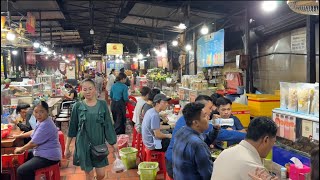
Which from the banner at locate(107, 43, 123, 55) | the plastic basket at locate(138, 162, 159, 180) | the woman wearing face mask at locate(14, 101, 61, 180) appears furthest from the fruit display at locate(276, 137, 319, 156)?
the banner at locate(107, 43, 123, 55)

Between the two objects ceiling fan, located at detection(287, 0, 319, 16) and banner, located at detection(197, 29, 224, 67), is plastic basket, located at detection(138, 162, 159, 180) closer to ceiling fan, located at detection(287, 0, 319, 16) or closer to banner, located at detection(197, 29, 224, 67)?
ceiling fan, located at detection(287, 0, 319, 16)

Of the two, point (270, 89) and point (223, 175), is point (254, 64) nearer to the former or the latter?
point (270, 89)

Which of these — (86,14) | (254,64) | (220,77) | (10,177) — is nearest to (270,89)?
(254,64)

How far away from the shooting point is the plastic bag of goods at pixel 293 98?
4.16m

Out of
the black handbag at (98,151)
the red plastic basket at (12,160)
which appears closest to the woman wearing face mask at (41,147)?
the red plastic basket at (12,160)

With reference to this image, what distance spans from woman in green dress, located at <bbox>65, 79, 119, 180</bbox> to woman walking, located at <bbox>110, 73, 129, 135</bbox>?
5.07 meters

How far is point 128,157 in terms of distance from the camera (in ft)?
21.3

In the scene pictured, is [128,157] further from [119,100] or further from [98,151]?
[119,100]

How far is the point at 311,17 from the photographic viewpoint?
5.24 meters

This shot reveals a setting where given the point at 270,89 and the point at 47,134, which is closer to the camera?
the point at 47,134

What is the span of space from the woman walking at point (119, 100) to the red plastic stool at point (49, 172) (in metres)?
4.65

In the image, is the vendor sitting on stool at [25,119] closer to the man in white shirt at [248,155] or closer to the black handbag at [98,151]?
the black handbag at [98,151]

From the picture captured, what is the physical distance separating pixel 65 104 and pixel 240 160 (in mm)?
10243

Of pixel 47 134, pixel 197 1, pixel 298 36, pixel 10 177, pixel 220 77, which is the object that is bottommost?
pixel 10 177
